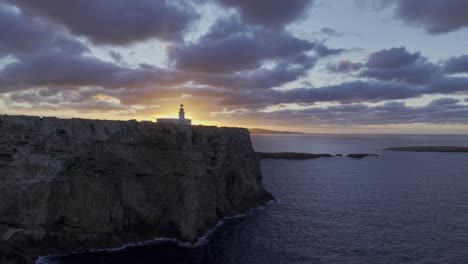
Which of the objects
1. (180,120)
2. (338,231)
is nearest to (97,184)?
(180,120)

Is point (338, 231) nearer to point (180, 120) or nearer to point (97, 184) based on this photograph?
point (180, 120)

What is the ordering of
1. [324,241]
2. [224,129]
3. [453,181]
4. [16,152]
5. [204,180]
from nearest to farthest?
[16,152]
[324,241]
[204,180]
[224,129]
[453,181]

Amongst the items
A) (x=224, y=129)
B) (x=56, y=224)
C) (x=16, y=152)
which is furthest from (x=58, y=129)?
(x=224, y=129)

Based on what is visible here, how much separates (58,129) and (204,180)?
19.4 meters

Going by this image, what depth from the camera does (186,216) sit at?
4222 centimetres

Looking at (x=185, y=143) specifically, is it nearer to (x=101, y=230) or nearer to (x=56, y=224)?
(x=101, y=230)

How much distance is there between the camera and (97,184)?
40.2m

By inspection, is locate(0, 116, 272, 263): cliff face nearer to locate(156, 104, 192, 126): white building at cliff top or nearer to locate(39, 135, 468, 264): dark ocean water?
locate(39, 135, 468, 264): dark ocean water

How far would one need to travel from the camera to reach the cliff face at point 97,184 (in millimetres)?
34812

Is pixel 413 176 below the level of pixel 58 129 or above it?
below

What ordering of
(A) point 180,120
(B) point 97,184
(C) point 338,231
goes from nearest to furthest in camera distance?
(B) point 97,184, (C) point 338,231, (A) point 180,120

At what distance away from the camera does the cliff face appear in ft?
114

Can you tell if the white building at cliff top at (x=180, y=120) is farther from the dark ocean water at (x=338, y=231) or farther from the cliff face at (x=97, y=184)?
the dark ocean water at (x=338, y=231)

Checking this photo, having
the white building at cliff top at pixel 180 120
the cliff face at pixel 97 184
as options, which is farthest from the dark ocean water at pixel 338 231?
the white building at cliff top at pixel 180 120
